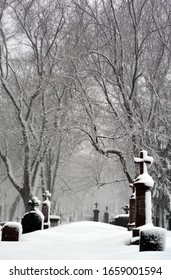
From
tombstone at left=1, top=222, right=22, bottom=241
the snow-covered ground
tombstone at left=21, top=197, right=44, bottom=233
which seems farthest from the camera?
tombstone at left=21, top=197, right=44, bottom=233

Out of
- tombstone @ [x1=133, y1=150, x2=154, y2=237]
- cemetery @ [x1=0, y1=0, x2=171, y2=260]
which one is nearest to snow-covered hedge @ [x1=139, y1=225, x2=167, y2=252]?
tombstone @ [x1=133, y1=150, x2=154, y2=237]

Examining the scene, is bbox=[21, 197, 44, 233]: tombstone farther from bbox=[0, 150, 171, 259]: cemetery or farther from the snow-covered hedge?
the snow-covered hedge

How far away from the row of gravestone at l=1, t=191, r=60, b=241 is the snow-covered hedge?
436 centimetres

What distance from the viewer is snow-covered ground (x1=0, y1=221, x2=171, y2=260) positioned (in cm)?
772

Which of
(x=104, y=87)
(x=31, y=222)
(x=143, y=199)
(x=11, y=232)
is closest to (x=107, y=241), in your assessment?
(x=143, y=199)

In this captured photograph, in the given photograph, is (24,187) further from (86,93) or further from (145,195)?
(145,195)

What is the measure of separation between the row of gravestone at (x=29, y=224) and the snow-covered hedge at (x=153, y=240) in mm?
4361

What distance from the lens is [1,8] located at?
20.0 meters

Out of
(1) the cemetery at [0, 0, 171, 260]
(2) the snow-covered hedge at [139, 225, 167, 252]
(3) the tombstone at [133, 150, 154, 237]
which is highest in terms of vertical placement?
(1) the cemetery at [0, 0, 171, 260]

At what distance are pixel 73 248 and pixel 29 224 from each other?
506cm

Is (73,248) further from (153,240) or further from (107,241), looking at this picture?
(153,240)

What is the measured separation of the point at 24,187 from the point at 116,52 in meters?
8.14

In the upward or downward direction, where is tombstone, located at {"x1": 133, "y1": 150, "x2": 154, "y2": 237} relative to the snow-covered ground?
upward

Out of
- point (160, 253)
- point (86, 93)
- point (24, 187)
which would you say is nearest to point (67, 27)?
point (86, 93)
